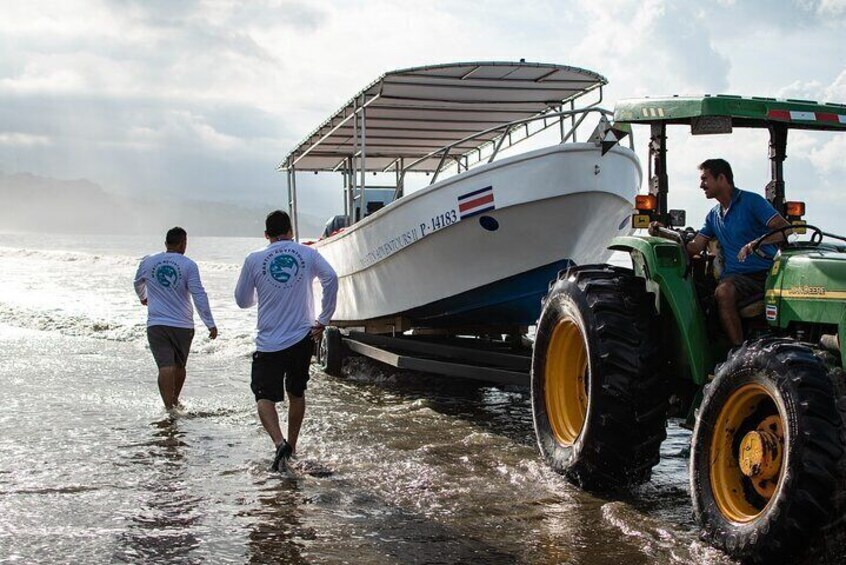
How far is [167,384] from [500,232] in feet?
10.4

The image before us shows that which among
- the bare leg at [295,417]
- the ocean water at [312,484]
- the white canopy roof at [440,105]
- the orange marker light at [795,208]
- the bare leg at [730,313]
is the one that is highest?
the white canopy roof at [440,105]

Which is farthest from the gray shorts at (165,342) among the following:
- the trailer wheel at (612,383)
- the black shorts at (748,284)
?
the black shorts at (748,284)

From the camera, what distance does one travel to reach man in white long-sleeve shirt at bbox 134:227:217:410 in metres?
8.19

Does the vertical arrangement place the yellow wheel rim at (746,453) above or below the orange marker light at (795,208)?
below

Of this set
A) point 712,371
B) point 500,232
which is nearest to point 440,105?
point 500,232

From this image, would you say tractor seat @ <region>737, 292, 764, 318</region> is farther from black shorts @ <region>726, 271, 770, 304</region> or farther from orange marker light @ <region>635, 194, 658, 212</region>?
orange marker light @ <region>635, 194, 658, 212</region>

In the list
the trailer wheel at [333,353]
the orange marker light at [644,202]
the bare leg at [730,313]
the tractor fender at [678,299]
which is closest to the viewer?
the bare leg at [730,313]

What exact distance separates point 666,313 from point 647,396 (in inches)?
21.5

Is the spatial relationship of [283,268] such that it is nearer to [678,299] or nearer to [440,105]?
[678,299]

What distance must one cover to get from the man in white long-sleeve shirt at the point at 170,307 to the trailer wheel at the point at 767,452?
4906mm

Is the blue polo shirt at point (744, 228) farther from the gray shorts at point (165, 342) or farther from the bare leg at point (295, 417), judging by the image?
the gray shorts at point (165, 342)

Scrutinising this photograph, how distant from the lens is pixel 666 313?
540cm

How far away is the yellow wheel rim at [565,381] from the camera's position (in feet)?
19.7

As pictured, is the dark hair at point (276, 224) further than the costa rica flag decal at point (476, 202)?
No
